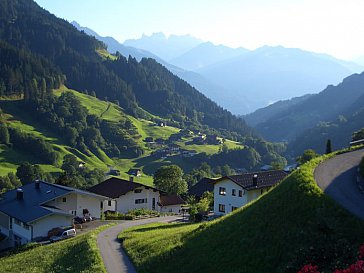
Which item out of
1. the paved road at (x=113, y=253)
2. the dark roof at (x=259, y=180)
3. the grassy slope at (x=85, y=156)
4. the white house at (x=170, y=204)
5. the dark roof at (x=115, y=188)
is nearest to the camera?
the paved road at (x=113, y=253)

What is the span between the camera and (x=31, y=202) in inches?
2019

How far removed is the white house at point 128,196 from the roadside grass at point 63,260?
2362 cm

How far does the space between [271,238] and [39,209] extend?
108 ft

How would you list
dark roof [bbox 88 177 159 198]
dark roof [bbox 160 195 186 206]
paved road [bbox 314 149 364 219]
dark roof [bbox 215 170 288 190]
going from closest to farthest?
paved road [bbox 314 149 364 219]
dark roof [bbox 215 170 288 190]
dark roof [bbox 88 177 159 198]
dark roof [bbox 160 195 186 206]

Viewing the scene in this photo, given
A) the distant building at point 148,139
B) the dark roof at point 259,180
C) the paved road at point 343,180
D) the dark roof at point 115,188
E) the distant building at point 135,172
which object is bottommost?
the distant building at point 135,172

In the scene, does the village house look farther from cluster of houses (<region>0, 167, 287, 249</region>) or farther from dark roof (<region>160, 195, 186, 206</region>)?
cluster of houses (<region>0, 167, 287, 249</region>)

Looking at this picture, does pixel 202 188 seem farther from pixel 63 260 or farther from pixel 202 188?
pixel 63 260

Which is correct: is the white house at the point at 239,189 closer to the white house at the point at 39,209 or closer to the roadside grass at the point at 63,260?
the white house at the point at 39,209

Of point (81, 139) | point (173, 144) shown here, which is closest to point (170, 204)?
point (81, 139)

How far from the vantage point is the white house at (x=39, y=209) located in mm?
46000

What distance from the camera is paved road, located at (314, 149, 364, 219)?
21688 mm

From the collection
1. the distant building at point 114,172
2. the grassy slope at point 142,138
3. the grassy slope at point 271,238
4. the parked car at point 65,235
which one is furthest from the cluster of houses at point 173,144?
the grassy slope at point 271,238

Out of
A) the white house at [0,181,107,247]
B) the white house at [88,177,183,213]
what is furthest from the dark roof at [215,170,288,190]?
the white house at [88,177,183,213]

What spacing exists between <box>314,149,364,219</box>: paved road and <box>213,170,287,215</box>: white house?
17.8 metres
